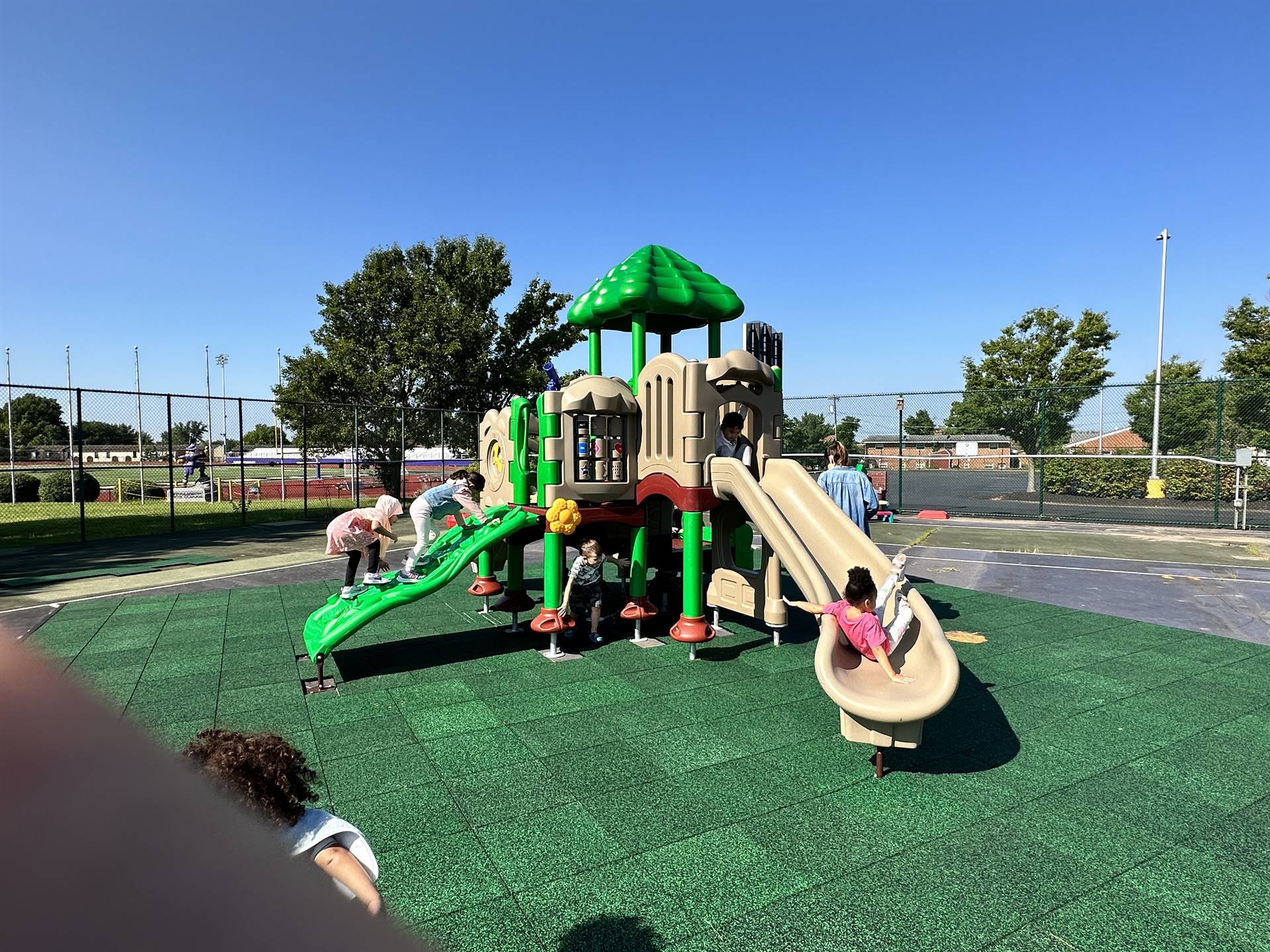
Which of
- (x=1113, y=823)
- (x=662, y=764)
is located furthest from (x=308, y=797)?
(x=1113, y=823)

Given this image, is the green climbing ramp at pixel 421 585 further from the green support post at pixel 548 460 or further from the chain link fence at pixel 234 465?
the chain link fence at pixel 234 465

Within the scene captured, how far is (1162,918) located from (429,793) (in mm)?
4204

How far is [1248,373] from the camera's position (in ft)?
88.7

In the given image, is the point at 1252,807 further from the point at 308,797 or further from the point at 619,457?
the point at 619,457

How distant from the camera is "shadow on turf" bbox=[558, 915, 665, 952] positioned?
3.27m

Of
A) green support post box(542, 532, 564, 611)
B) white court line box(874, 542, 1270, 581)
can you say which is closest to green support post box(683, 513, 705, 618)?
green support post box(542, 532, 564, 611)

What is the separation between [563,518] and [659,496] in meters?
1.81

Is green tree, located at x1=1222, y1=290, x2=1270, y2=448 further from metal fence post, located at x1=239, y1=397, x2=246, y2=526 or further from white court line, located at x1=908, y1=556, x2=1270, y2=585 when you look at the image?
metal fence post, located at x1=239, y1=397, x2=246, y2=526

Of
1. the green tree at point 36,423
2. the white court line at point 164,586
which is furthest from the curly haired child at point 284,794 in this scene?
the green tree at point 36,423

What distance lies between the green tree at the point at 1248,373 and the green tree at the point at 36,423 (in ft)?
181

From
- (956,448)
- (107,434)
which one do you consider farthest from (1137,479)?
(107,434)

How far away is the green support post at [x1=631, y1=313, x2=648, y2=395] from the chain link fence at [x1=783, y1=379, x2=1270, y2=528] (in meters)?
12.6

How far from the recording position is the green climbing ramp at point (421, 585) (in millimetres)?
6836

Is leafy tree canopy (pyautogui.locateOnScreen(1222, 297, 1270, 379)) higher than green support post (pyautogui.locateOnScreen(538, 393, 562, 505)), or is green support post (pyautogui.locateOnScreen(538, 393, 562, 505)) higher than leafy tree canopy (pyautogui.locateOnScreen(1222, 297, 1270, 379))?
leafy tree canopy (pyautogui.locateOnScreen(1222, 297, 1270, 379))
